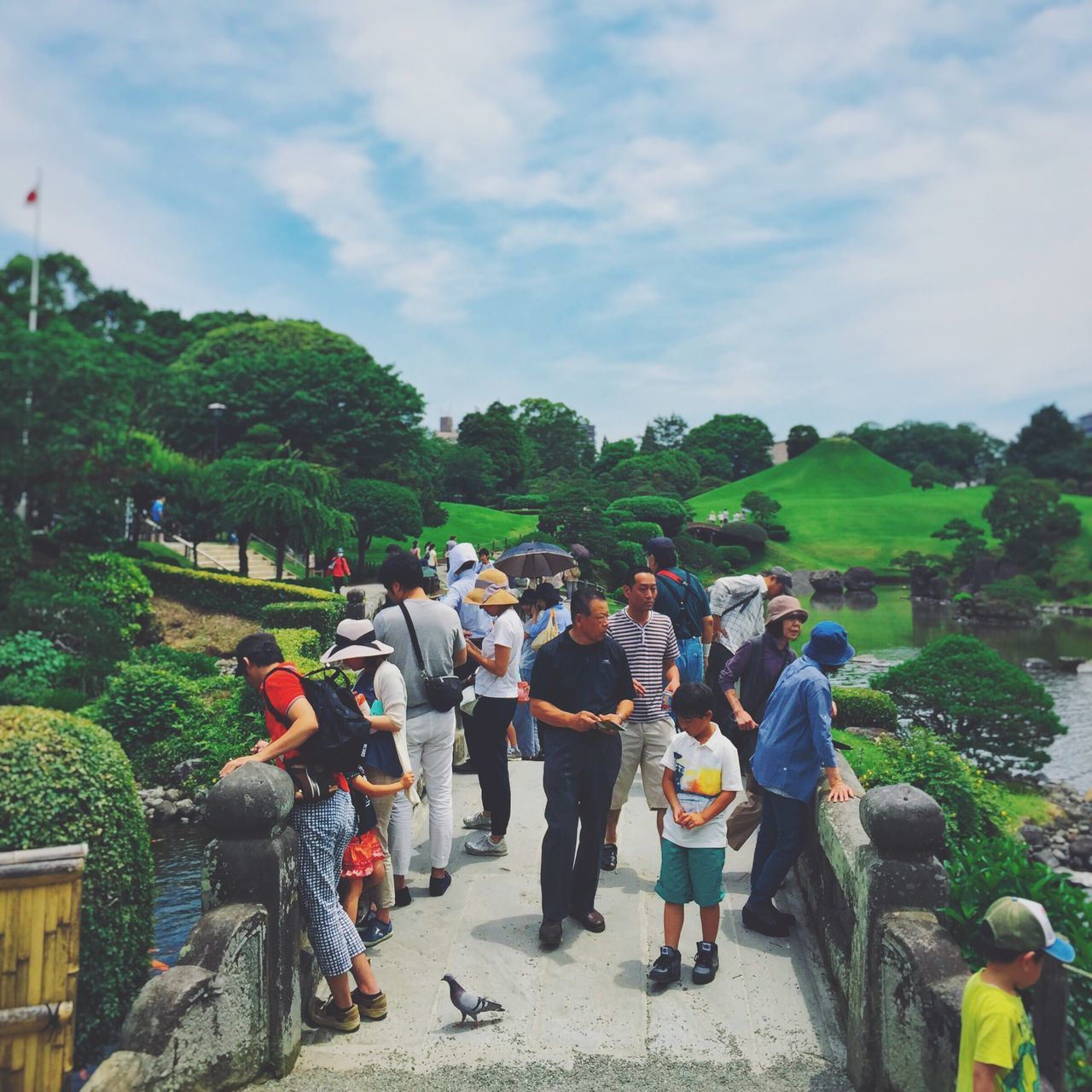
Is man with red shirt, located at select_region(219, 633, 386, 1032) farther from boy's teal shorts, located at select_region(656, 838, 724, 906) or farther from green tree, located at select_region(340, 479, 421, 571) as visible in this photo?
green tree, located at select_region(340, 479, 421, 571)

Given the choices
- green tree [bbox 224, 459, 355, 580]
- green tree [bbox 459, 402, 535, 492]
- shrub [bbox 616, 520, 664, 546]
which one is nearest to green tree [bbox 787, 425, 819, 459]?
green tree [bbox 459, 402, 535, 492]

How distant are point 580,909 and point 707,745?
138 cm

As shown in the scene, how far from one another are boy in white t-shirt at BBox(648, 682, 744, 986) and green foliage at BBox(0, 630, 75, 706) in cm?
1502

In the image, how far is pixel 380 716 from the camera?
4.79m

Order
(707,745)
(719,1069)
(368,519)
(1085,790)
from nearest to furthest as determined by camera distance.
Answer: (719,1069)
(707,745)
(1085,790)
(368,519)

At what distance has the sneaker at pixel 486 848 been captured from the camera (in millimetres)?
6270

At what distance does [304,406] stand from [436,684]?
37656 mm

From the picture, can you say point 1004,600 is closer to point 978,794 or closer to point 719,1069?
point 978,794

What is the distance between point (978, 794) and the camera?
8.08 metres

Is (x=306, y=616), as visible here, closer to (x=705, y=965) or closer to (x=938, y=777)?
(x=938, y=777)

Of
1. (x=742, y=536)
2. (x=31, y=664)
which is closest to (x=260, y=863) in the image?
(x=31, y=664)

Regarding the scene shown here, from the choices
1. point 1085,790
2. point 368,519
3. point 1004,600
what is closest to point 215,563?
point 368,519

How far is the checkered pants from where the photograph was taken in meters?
4.05

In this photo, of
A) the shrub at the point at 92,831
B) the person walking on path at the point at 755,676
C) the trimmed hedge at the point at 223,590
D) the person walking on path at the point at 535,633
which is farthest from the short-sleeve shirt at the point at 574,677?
the trimmed hedge at the point at 223,590
